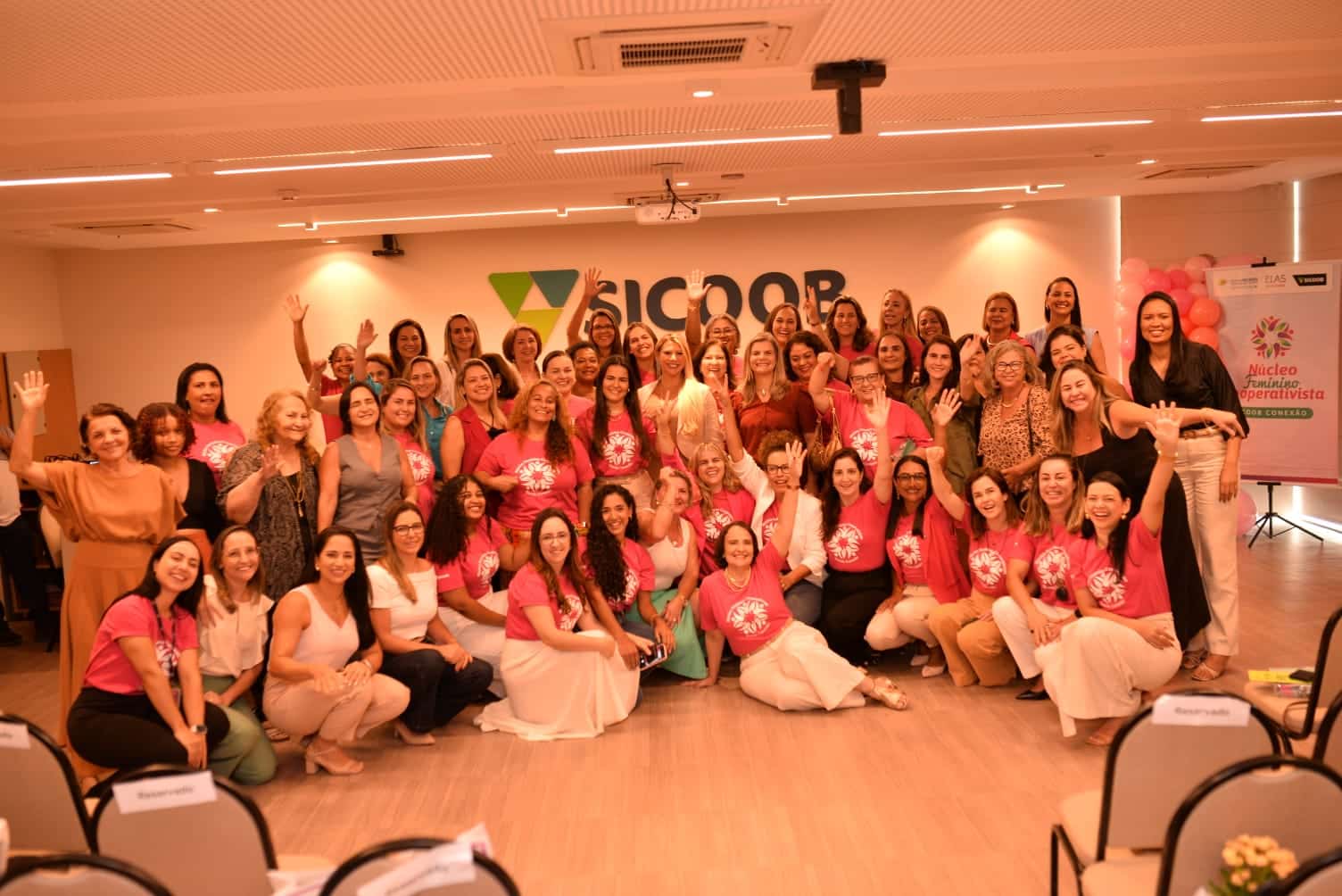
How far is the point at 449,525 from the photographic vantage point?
5.40m

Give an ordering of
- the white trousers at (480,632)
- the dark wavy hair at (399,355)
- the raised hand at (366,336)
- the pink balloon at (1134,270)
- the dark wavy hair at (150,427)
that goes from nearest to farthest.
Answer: the dark wavy hair at (150,427) < the white trousers at (480,632) < the raised hand at (366,336) < the dark wavy hair at (399,355) < the pink balloon at (1134,270)

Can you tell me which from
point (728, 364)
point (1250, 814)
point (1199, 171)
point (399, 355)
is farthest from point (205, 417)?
point (1199, 171)

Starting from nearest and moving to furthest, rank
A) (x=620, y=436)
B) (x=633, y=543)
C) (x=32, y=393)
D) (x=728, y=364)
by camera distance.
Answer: (x=32, y=393) < (x=633, y=543) < (x=620, y=436) < (x=728, y=364)

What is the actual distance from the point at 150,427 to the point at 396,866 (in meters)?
3.44

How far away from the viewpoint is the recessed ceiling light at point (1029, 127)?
5.88m

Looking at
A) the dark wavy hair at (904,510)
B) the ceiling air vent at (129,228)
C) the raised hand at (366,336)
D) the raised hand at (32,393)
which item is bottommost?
the dark wavy hair at (904,510)

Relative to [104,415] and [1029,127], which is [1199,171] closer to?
[1029,127]

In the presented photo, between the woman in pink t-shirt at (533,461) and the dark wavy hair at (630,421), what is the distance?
21 centimetres

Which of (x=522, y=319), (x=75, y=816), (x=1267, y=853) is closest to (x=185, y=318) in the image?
(x=522, y=319)

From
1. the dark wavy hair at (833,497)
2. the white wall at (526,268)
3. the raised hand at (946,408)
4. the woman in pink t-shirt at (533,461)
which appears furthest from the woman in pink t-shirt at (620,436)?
the white wall at (526,268)

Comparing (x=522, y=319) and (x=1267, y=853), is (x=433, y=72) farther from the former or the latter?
(x=522, y=319)

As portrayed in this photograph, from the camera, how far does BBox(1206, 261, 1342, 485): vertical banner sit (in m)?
8.41

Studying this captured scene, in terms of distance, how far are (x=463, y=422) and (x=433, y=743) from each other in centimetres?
177

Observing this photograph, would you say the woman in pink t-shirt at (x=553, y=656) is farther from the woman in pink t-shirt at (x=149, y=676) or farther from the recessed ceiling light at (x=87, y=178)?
the recessed ceiling light at (x=87, y=178)
